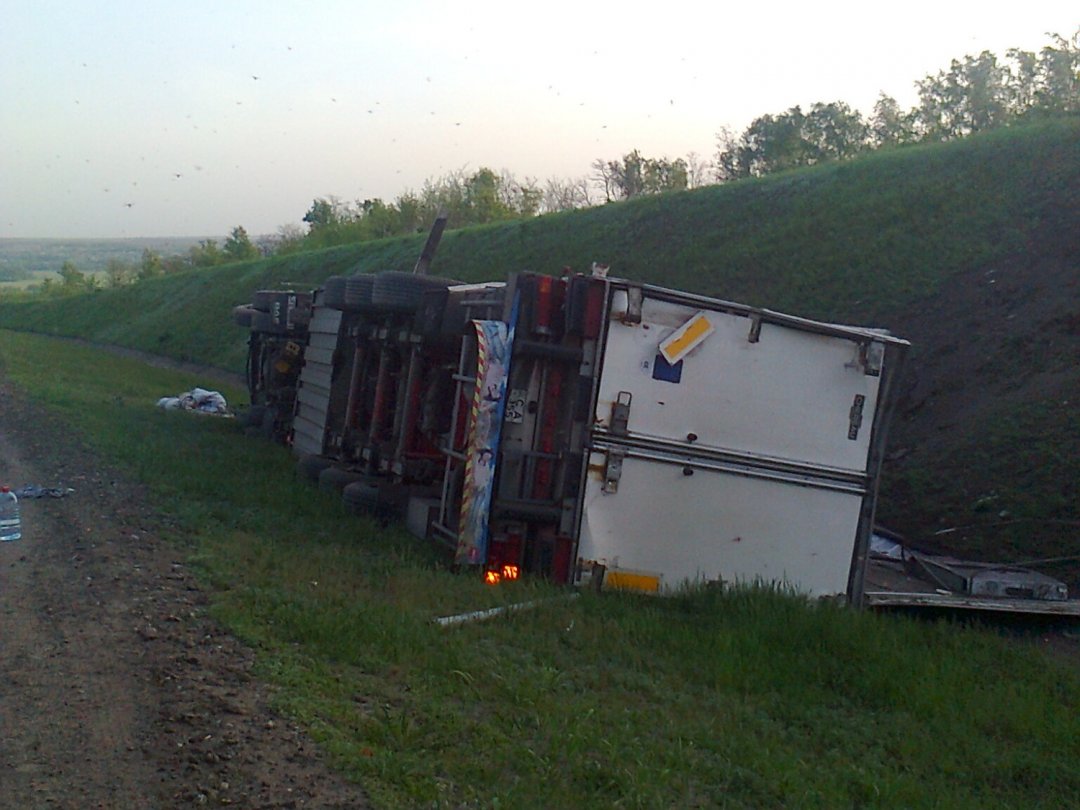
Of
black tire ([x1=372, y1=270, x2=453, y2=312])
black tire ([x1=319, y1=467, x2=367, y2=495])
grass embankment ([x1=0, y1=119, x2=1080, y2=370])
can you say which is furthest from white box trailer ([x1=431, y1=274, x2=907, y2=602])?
grass embankment ([x1=0, y1=119, x2=1080, y2=370])

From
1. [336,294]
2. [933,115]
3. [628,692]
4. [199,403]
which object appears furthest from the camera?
[933,115]

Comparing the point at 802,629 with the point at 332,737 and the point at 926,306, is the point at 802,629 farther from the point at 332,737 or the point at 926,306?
the point at 926,306

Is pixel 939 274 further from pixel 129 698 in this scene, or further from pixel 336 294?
pixel 129 698

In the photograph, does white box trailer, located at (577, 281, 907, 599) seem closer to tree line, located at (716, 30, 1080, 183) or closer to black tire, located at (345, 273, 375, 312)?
black tire, located at (345, 273, 375, 312)

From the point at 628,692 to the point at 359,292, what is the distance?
7060mm

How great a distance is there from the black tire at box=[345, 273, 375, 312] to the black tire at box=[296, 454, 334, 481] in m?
1.71

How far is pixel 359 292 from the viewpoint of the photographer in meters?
12.6

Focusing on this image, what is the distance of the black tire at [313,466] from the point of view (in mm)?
13148

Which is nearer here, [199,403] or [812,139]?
[199,403]

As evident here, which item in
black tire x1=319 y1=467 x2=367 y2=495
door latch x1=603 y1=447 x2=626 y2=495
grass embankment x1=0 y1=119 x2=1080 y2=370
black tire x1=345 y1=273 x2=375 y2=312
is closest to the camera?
door latch x1=603 y1=447 x2=626 y2=495

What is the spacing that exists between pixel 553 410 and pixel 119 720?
4471mm

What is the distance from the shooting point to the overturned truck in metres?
8.77

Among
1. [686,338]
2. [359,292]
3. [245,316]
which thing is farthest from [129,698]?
[245,316]

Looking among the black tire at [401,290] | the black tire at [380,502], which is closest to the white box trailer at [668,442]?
the black tire at [380,502]
